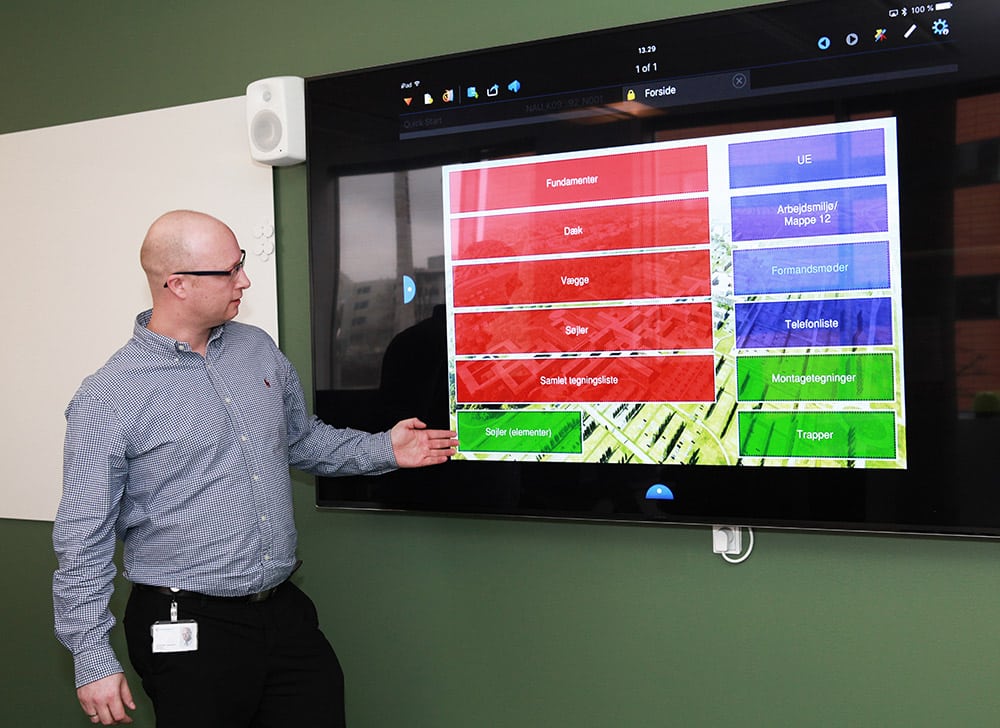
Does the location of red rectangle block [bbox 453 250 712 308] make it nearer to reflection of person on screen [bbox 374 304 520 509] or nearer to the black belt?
reflection of person on screen [bbox 374 304 520 509]

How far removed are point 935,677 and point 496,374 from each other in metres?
1.28

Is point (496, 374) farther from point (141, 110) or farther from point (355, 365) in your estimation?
point (141, 110)

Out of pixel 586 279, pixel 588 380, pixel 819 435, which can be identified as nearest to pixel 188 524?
pixel 588 380

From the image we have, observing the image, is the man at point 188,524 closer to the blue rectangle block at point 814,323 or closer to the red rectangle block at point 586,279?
the red rectangle block at point 586,279

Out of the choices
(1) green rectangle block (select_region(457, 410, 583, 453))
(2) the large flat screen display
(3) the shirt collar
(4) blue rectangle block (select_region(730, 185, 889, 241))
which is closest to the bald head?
(3) the shirt collar

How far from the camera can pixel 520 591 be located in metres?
2.53

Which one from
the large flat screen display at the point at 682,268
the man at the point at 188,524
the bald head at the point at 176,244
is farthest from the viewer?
the bald head at the point at 176,244

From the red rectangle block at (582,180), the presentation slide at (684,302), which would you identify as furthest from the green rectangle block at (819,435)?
the red rectangle block at (582,180)

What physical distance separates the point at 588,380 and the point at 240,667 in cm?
109

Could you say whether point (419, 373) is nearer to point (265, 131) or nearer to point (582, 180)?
point (582, 180)

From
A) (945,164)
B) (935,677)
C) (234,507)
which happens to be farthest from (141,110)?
(935,677)

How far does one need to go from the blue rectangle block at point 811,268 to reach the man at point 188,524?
1.24 meters

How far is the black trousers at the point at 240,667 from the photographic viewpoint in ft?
6.87

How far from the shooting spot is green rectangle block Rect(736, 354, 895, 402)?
6.48 ft
